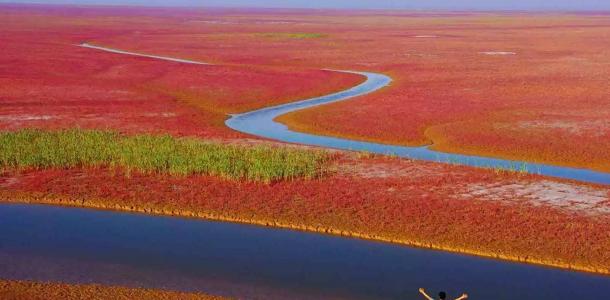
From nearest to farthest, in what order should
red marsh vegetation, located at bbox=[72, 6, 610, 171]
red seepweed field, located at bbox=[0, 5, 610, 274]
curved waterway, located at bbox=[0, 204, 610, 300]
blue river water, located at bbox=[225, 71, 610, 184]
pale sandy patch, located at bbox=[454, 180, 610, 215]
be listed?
curved waterway, located at bbox=[0, 204, 610, 300], red seepweed field, located at bbox=[0, 5, 610, 274], pale sandy patch, located at bbox=[454, 180, 610, 215], blue river water, located at bbox=[225, 71, 610, 184], red marsh vegetation, located at bbox=[72, 6, 610, 171]

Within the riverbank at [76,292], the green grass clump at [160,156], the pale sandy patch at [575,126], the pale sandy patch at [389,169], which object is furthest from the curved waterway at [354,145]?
the riverbank at [76,292]

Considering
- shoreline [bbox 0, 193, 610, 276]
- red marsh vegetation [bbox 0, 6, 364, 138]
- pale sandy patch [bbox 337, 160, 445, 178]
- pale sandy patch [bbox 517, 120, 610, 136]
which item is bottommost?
red marsh vegetation [bbox 0, 6, 364, 138]

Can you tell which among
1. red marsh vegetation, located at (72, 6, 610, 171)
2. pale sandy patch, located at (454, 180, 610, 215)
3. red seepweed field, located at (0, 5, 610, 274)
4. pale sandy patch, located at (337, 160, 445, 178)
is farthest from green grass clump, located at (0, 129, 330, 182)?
red marsh vegetation, located at (72, 6, 610, 171)

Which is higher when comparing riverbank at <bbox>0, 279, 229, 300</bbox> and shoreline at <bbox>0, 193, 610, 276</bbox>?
riverbank at <bbox>0, 279, 229, 300</bbox>

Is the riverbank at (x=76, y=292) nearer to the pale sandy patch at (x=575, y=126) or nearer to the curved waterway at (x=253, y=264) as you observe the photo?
the curved waterway at (x=253, y=264)

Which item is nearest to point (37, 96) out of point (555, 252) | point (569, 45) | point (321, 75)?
point (321, 75)

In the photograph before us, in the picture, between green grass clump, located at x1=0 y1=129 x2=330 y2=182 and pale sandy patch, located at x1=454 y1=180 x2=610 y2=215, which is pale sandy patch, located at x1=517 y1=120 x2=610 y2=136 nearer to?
pale sandy patch, located at x1=454 y1=180 x2=610 y2=215

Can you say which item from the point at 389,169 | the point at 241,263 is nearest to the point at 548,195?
the point at 389,169

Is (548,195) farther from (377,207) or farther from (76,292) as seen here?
(76,292)
